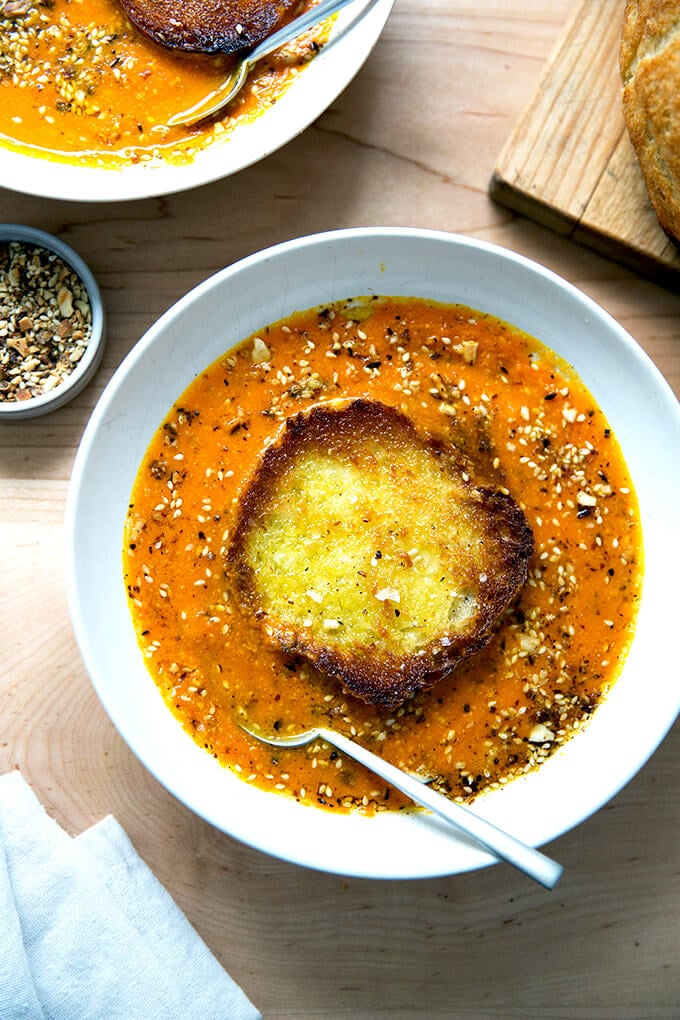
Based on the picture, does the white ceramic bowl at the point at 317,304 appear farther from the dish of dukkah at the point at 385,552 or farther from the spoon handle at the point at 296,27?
the spoon handle at the point at 296,27

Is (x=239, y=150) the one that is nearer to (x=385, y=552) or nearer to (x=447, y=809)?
(x=385, y=552)

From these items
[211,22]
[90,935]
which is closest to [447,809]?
[90,935]

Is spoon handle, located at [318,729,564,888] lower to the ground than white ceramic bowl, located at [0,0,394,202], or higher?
lower

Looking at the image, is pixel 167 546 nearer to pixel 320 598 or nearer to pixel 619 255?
pixel 320 598

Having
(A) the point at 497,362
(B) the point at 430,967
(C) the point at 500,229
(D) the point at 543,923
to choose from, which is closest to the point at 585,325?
(A) the point at 497,362

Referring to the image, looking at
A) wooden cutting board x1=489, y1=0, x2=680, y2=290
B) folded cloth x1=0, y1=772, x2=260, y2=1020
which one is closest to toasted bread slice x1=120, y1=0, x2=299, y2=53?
wooden cutting board x1=489, y1=0, x2=680, y2=290

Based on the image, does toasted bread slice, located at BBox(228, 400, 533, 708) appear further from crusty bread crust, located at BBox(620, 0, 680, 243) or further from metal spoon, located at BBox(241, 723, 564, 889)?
crusty bread crust, located at BBox(620, 0, 680, 243)
